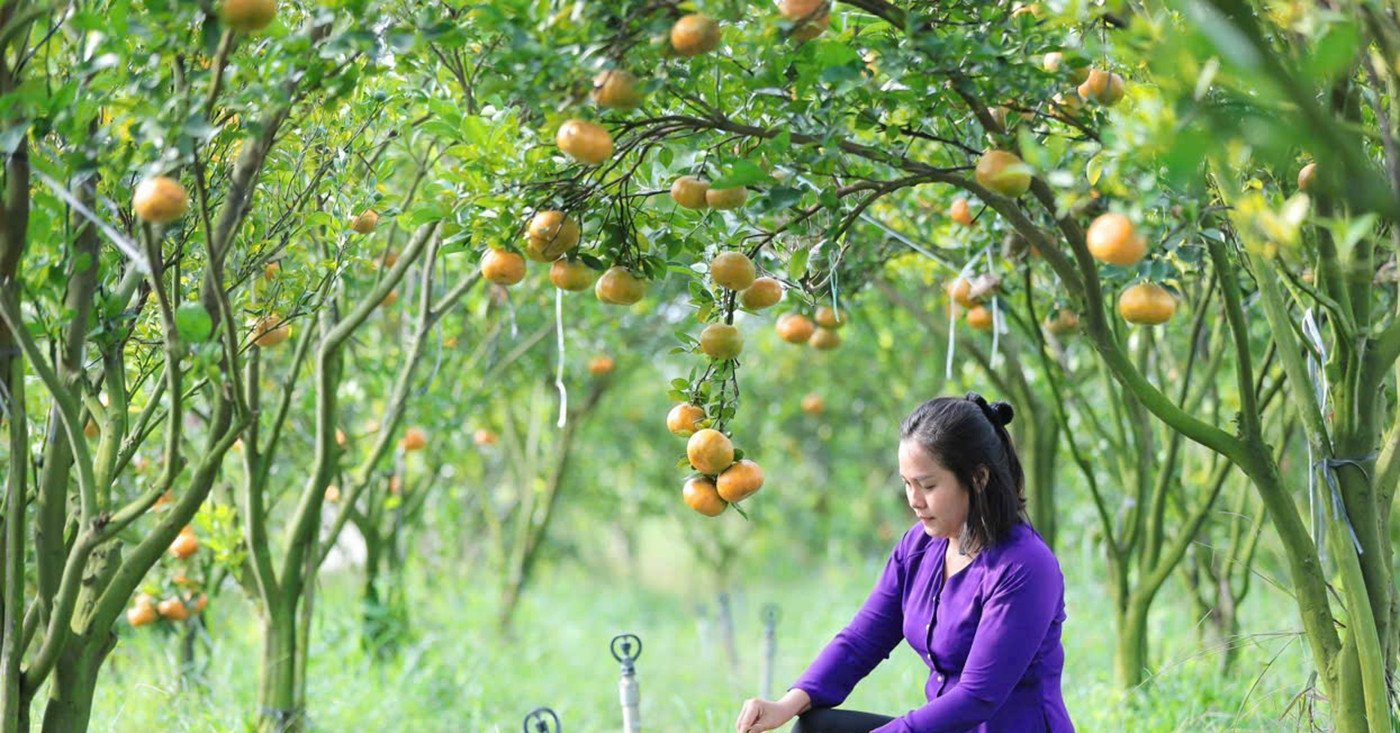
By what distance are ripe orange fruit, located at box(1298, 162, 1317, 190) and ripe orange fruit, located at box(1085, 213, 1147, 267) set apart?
96 cm

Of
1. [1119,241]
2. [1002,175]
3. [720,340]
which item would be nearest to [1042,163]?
[1119,241]

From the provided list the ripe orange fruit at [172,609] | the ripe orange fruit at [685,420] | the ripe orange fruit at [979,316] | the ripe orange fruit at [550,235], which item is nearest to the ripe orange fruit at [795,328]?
the ripe orange fruit at [979,316]

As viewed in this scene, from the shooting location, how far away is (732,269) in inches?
88.8

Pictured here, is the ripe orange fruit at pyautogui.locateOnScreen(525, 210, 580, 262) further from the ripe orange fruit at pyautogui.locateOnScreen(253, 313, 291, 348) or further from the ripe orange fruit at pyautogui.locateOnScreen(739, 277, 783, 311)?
the ripe orange fruit at pyautogui.locateOnScreen(253, 313, 291, 348)


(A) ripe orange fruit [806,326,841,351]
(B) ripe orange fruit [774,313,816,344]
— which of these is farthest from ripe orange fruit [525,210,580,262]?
(A) ripe orange fruit [806,326,841,351]

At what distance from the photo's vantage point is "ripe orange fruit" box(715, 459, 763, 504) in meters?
2.29

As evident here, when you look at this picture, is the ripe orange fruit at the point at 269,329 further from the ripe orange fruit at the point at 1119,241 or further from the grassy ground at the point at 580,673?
the ripe orange fruit at the point at 1119,241

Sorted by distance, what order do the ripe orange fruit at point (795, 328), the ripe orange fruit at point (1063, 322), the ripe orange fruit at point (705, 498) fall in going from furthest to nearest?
the ripe orange fruit at point (1063, 322), the ripe orange fruit at point (795, 328), the ripe orange fruit at point (705, 498)

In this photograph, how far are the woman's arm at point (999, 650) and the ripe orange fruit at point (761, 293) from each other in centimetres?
65

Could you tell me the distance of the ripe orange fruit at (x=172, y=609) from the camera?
416 cm

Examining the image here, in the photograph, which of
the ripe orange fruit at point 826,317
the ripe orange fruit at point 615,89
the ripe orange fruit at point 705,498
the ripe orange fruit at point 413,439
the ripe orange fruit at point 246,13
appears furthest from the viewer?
the ripe orange fruit at point 413,439

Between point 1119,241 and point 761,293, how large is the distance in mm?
832

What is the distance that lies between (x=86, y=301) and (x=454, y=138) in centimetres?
68

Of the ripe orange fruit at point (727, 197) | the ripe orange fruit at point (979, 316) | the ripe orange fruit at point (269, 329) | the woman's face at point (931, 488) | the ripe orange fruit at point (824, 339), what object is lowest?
the woman's face at point (931, 488)
